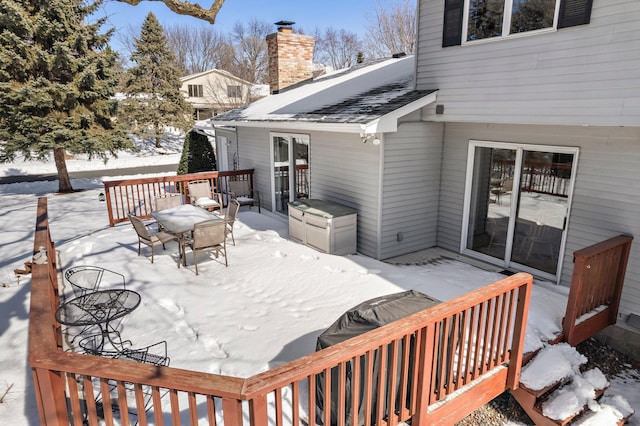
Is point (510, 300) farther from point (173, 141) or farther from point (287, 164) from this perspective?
point (173, 141)

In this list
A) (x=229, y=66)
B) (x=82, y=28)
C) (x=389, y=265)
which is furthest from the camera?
(x=229, y=66)

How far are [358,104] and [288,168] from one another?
2751 millimetres

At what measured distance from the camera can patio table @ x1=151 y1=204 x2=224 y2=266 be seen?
6098mm

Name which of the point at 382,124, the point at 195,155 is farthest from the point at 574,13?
the point at 195,155

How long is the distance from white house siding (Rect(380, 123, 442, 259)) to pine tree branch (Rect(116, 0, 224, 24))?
3.06 meters

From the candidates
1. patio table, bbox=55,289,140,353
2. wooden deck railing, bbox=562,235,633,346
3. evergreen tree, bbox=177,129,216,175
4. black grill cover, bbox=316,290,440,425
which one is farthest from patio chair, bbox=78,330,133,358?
evergreen tree, bbox=177,129,216,175

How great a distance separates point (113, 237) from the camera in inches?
302

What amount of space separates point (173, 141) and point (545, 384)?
95.7 feet

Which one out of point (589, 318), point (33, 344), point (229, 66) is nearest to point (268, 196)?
point (589, 318)

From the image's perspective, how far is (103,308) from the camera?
3.81 m

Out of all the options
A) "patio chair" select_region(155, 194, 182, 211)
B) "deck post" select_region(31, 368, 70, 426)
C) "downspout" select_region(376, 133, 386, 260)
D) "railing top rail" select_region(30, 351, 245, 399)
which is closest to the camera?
"railing top rail" select_region(30, 351, 245, 399)

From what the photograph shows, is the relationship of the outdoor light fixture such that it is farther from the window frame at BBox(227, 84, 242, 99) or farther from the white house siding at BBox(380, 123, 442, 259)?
the window frame at BBox(227, 84, 242, 99)

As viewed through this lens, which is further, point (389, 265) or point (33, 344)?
point (389, 265)

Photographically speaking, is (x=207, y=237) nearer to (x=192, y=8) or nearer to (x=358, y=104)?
(x=192, y=8)
